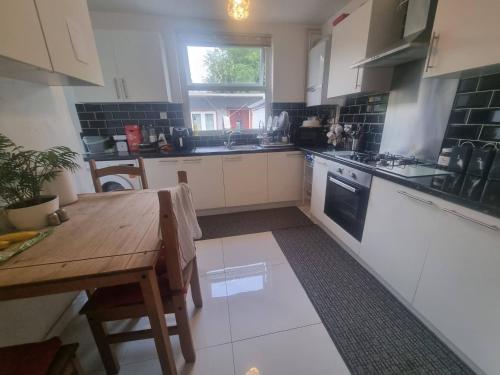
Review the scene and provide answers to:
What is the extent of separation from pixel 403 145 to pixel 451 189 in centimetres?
91

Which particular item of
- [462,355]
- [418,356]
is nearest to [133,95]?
[418,356]

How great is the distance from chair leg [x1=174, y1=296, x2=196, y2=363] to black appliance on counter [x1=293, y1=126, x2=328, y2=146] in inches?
95.1

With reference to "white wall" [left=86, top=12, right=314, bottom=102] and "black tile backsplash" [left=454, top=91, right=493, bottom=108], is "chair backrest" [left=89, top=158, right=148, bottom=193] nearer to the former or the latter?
"white wall" [left=86, top=12, right=314, bottom=102]

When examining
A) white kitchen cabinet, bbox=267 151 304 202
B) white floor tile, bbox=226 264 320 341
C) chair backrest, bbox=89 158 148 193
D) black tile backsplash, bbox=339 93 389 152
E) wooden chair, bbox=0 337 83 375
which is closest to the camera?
wooden chair, bbox=0 337 83 375

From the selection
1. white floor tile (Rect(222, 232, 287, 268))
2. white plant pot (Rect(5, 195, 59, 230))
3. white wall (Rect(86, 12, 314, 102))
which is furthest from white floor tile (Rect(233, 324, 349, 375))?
white wall (Rect(86, 12, 314, 102))

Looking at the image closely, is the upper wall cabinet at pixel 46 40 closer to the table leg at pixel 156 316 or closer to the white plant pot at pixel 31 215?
the white plant pot at pixel 31 215

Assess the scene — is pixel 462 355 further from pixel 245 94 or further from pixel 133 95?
pixel 133 95

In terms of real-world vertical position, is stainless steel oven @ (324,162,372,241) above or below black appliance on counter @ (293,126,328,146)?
below

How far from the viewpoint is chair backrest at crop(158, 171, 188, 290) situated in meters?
0.78

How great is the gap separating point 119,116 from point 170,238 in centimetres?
260

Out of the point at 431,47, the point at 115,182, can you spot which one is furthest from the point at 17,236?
the point at 431,47

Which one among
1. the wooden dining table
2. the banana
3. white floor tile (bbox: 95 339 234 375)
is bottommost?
white floor tile (bbox: 95 339 234 375)

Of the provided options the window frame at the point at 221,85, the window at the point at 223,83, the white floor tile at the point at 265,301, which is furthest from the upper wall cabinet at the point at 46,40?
the white floor tile at the point at 265,301

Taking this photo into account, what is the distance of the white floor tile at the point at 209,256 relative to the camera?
190 centimetres
